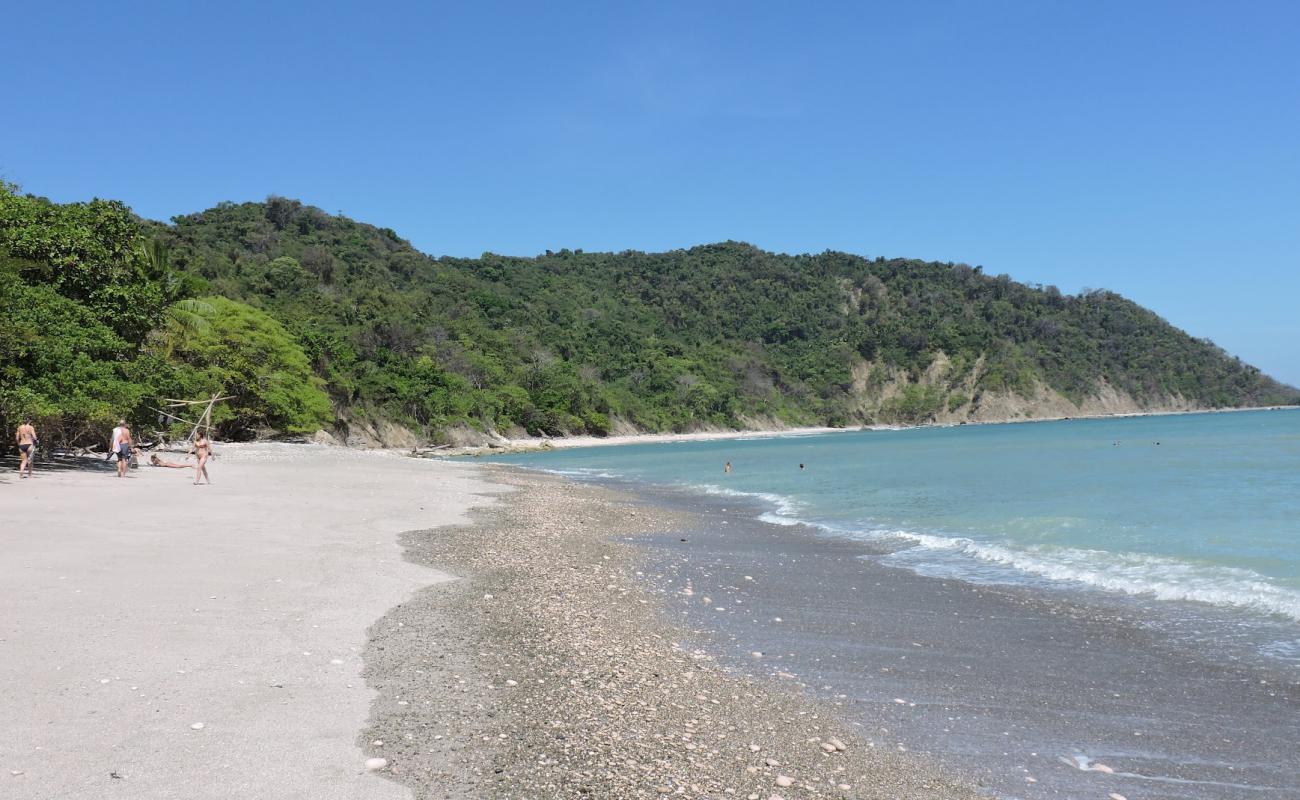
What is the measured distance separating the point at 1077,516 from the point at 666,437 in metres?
79.2

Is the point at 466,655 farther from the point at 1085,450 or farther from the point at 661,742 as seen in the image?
the point at 1085,450

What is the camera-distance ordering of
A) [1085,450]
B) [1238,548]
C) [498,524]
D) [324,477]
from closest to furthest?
1. [1238,548]
2. [498,524]
3. [324,477]
4. [1085,450]

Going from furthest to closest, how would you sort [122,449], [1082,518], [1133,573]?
[122,449] → [1082,518] → [1133,573]

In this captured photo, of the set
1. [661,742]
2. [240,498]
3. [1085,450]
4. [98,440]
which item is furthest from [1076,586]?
[1085,450]

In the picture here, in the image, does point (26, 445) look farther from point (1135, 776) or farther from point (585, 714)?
point (1135, 776)

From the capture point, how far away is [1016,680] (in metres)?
7.17

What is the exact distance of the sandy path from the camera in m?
4.45

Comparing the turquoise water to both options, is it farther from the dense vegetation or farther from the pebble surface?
the dense vegetation

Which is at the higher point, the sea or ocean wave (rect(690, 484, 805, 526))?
the sea

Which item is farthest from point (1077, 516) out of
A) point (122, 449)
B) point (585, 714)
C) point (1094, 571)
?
point (122, 449)

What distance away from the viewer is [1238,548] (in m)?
14.2

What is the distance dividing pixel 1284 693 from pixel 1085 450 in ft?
165

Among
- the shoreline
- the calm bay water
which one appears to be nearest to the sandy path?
the calm bay water

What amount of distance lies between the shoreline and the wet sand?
48.6 m
